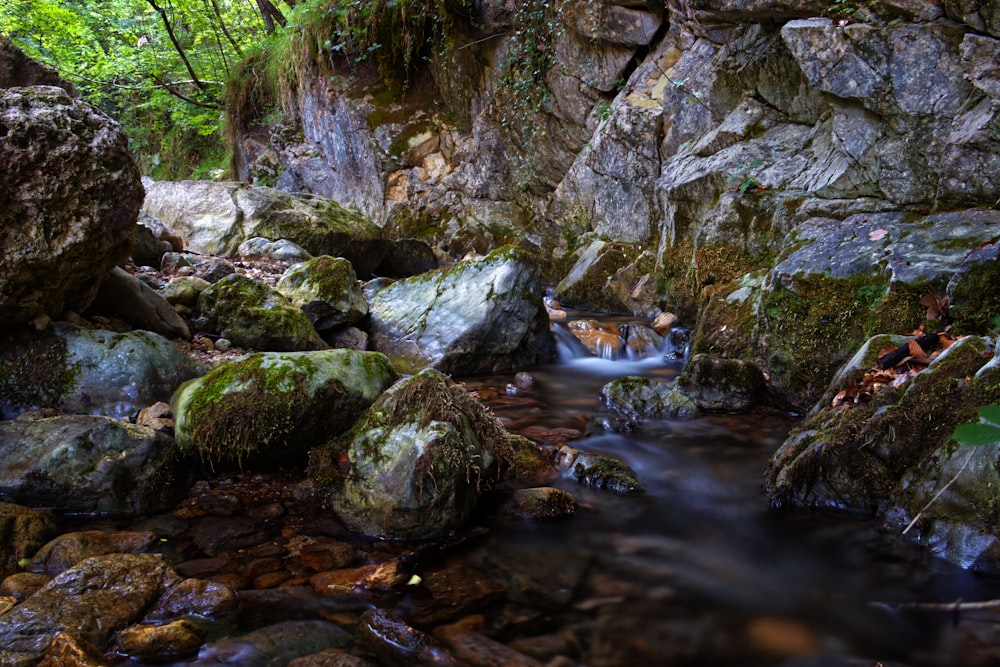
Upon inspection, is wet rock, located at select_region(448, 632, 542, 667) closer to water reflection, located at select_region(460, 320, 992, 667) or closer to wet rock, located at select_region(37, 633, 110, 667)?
water reflection, located at select_region(460, 320, 992, 667)

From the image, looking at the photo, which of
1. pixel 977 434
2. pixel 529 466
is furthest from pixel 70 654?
pixel 977 434

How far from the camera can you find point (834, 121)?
20.5 ft

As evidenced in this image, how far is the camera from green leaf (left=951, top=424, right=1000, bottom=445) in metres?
1.16

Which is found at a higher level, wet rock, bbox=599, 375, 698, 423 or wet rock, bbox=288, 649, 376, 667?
wet rock, bbox=599, 375, 698, 423

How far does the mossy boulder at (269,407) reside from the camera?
3.59m

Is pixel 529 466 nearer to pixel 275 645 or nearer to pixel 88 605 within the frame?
pixel 275 645

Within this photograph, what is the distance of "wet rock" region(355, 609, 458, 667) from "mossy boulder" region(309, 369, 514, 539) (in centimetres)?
71

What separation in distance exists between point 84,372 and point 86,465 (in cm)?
105

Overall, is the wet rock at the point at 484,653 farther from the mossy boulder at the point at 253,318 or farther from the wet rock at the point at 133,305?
the wet rock at the point at 133,305

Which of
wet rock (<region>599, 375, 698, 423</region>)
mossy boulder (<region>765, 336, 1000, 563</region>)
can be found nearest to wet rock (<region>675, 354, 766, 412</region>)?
wet rock (<region>599, 375, 698, 423</region>)

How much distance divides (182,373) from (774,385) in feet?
15.0

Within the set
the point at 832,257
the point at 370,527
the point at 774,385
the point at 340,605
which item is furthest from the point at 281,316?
the point at 832,257

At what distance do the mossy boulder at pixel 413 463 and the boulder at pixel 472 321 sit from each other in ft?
8.23

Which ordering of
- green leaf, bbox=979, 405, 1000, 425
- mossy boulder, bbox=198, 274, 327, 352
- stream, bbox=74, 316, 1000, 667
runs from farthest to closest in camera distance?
1. mossy boulder, bbox=198, 274, 327, 352
2. stream, bbox=74, 316, 1000, 667
3. green leaf, bbox=979, 405, 1000, 425
